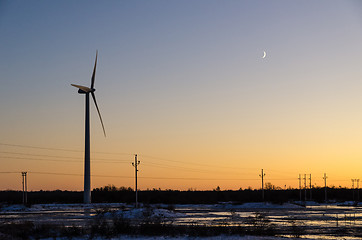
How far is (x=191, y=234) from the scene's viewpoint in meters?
31.6

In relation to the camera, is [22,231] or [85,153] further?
[85,153]

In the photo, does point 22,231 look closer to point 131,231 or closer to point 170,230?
point 131,231

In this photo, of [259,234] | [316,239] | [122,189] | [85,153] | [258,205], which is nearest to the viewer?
[316,239]

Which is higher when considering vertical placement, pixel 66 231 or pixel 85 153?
pixel 85 153

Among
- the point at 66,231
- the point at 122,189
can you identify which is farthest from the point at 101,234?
the point at 122,189

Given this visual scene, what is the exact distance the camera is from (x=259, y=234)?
32.6 meters

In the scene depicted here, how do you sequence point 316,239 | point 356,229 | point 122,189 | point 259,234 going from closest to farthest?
point 316,239
point 259,234
point 356,229
point 122,189

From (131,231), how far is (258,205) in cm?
6444

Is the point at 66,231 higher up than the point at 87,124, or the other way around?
the point at 87,124

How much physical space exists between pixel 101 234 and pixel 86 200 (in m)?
53.6

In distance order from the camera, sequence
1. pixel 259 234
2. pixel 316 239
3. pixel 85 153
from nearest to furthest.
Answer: pixel 316 239 → pixel 259 234 → pixel 85 153

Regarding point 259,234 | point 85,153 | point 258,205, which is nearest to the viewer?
point 259,234

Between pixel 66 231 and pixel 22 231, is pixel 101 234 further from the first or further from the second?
pixel 22 231

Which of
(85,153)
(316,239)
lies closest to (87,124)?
(85,153)
